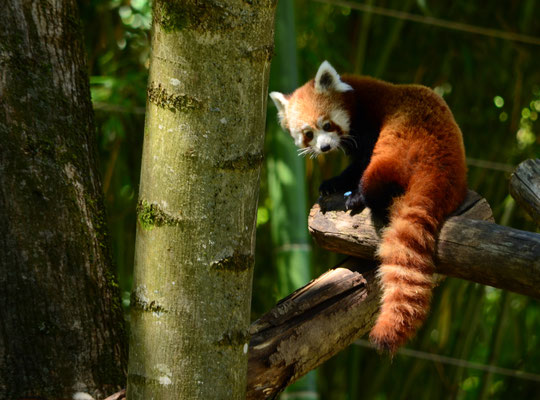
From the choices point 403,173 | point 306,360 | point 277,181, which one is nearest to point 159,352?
point 306,360

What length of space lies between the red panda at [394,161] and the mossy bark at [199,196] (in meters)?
0.49

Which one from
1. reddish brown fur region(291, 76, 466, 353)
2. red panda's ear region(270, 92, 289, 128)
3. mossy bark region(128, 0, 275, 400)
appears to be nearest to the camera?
mossy bark region(128, 0, 275, 400)

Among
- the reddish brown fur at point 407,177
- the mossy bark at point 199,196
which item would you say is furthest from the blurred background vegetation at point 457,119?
the mossy bark at point 199,196

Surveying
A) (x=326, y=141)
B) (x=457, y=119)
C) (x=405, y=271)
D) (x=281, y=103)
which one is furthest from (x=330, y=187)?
(x=457, y=119)

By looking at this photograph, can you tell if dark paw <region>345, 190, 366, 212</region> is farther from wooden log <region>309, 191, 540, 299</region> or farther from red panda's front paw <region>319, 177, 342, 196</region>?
red panda's front paw <region>319, 177, 342, 196</region>

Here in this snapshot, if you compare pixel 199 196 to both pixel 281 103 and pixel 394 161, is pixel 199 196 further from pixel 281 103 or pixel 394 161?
pixel 281 103

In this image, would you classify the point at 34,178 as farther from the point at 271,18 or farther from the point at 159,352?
the point at 271,18

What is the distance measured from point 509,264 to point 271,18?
0.76 metres

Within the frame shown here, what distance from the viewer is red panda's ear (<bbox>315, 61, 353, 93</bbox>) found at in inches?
88.3

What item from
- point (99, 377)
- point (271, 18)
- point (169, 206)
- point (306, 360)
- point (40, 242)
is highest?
point (271, 18)

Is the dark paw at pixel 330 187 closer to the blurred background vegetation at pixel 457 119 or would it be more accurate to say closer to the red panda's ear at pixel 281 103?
the red panda's ear at pixel 281 103

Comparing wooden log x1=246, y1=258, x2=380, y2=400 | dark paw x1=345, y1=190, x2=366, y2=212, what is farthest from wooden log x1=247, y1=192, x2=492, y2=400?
dark paw x1=345, y1=190, x2=366, y2=212

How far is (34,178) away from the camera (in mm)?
1407

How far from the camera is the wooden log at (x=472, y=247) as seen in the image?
135 centimetres
